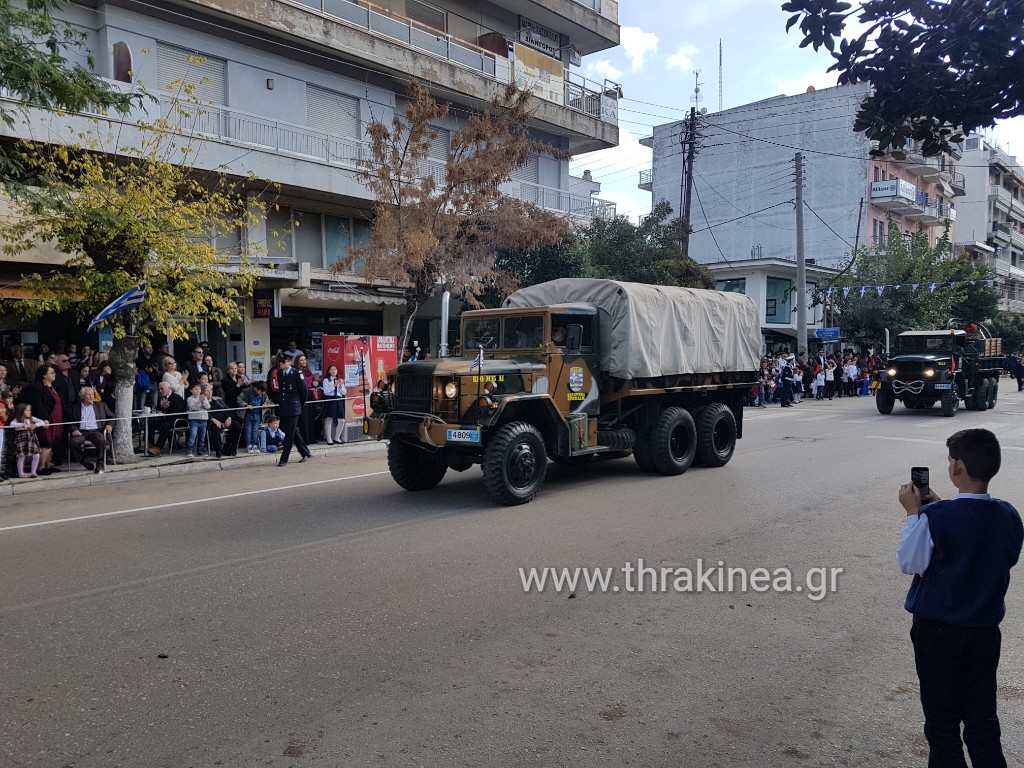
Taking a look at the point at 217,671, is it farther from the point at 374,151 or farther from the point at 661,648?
the point at 374,151

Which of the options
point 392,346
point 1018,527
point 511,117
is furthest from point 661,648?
point 511,117

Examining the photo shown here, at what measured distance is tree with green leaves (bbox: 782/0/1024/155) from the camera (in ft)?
12.6

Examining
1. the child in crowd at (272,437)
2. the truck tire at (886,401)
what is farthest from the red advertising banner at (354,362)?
the truck tire at (886,401)

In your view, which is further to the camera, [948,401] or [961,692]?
[948,401]

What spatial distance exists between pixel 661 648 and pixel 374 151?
47.9 ft

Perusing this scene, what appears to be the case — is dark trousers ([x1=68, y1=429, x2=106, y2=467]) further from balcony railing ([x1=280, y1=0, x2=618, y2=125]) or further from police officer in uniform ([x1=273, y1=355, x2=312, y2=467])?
balcony railing ([x1=280, y1=0, x2=618, y2=125])

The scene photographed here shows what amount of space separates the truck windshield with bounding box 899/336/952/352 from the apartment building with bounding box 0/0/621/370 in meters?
10.9

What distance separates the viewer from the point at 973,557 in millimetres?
2898

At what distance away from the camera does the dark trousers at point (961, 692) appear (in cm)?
289

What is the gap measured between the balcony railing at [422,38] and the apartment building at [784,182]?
17.3m

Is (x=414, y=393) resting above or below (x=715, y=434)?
above

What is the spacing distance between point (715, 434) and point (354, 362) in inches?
294

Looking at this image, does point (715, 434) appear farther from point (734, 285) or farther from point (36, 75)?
point (734, 285)

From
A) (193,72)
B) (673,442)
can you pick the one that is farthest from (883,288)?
(193,72)
